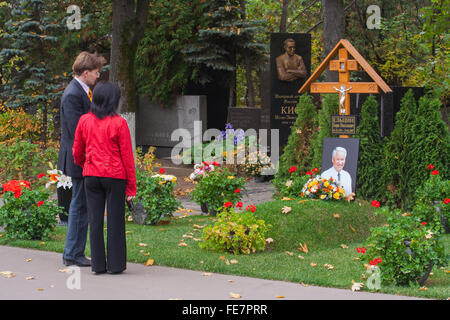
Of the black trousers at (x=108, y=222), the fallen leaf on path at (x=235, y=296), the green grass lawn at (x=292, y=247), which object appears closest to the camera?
the fallen leaf on path at (x=235, y=296)

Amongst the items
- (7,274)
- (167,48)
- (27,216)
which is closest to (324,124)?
(27,216)

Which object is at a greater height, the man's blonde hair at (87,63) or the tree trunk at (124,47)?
the tree trunk at (124,47)

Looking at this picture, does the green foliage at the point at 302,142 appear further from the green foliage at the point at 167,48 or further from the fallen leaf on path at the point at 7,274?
the green foliage at the point at 167,48

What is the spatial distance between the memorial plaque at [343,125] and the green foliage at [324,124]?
42 centimetres

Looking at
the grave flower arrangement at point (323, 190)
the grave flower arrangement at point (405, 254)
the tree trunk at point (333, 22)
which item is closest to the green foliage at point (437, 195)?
the grave flower arrangement at point (323, 190)

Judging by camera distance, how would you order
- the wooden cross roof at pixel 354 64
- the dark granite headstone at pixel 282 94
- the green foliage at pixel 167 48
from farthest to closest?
the green foliage at pixel 167 48 → the dark granite headstone at pixel 282 94 → the wooden cross roof at pixel 354 64

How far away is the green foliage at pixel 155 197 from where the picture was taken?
32.7ft

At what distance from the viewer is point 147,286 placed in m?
6.20

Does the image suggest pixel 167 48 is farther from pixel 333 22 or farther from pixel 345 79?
pixel 345 79

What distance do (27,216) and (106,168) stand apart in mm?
2607

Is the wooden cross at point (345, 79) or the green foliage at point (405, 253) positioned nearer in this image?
the green foliage at point (405, 253)

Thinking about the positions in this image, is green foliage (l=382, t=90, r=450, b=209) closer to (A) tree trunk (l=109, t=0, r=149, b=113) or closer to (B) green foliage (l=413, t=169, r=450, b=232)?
(B) green foliage (l=413, t=169, r=450, b=232)

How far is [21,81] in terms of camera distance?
22.4 m

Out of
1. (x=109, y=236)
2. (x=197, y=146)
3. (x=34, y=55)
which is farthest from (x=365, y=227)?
(x=34, y=55)
